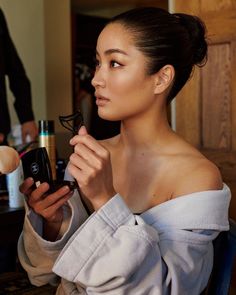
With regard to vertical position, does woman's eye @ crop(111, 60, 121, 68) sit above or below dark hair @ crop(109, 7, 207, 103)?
below

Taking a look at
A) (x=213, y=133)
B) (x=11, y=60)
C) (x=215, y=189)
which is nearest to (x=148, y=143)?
(x=215, y=189)

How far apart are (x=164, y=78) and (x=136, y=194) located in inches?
9.9

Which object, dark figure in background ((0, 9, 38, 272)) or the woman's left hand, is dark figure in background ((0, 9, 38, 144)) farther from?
the woman's left hand

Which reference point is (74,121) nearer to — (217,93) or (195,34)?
(195,34)

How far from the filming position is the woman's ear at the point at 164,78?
1.02m

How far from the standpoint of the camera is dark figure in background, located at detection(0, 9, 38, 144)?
239cm

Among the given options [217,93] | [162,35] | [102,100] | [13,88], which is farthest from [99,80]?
[13,88]

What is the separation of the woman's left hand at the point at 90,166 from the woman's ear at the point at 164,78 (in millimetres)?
248

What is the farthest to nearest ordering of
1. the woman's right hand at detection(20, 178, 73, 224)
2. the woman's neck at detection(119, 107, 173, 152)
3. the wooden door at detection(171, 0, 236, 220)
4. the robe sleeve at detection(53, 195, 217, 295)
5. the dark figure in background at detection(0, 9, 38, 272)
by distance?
the dark figure in background at detection(0, 9, 38, 272), the wooden door at detection(171, 0, 236, 220), the woman's neck at detection(119, 107, 173, 152), the woman's right hand at detection(20, 178, 73, 224), the robe sleeve at detection(53, 195, 217, 295)

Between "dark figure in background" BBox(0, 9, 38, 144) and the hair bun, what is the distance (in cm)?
140

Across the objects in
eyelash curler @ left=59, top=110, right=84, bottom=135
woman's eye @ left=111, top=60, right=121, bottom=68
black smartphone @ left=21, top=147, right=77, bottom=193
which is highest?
woman's eye @ left=111, top=60, right=121, bottom=68

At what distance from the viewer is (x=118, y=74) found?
97 cm

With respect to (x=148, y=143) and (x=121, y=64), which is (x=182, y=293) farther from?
(x=121, y=64)

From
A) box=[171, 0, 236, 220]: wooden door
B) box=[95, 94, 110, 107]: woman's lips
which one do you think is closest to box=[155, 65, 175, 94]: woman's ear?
box=[95, 94, 110, 107]: woman's lips
